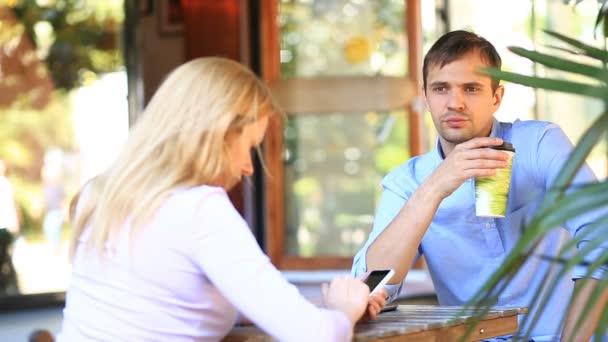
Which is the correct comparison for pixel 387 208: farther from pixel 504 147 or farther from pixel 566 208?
pixel 566 208

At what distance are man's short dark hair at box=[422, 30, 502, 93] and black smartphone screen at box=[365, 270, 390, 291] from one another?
2.16 feet

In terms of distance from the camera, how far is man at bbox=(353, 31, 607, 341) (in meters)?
2.58

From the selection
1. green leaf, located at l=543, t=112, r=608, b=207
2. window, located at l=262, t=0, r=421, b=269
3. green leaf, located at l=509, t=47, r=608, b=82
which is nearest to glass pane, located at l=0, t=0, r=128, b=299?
window, located at l=262, t=0, r=421, b=269

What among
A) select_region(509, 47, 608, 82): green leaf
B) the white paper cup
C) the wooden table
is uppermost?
select_region(509, 47, 608, 82): green leaf

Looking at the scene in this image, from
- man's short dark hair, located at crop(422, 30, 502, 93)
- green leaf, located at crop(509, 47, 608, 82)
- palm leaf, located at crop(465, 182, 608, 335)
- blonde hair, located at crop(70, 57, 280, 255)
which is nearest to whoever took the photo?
palm leaf, located at crop(465, 182, 608, 335)

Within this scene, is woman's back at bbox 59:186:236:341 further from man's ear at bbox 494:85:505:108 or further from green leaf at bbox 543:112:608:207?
man's ear at bbox 494:85:505:108

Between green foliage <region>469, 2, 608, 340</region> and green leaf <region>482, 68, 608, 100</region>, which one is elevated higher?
green leaf <region>482, 68, 608, 100</region>

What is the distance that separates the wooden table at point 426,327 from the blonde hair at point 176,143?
1.00ft

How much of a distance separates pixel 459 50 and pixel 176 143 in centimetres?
100

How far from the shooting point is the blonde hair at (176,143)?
191cm

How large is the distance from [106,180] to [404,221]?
76cm

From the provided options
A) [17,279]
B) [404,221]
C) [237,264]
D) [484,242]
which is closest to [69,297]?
[237,264]

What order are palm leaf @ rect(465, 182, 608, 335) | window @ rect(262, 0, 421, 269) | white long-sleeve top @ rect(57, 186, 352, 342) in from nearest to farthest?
palm leaf @ rect(465, 182, 608, 335) → white long-sleeve top @ rect(57, 186, 352, 342) → window @ rect(262, 0, 421, 269)

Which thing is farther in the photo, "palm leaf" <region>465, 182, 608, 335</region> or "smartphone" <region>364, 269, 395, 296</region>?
"smartphone" <region>364, 269, 395, 296</region>
